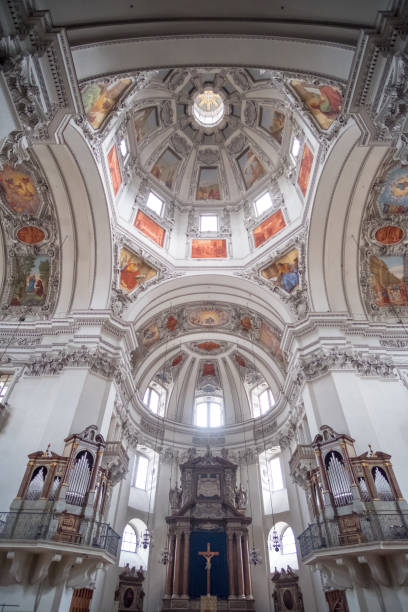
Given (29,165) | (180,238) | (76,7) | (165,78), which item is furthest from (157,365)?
(76,7)

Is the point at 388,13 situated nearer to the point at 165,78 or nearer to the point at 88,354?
the point at 88,354

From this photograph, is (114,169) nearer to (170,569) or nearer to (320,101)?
(320,101)

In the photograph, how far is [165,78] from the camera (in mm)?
17141

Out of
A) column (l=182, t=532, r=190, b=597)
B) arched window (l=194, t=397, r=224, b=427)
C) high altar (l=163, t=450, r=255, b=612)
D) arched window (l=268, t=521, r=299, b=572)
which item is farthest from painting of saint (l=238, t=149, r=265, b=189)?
column (l=182, t=532, r=190, b=597)

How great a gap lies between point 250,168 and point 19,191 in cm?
1150

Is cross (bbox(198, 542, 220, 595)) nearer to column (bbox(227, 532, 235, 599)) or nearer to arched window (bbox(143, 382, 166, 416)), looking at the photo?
column (bbox(227, 532, 235, 599))

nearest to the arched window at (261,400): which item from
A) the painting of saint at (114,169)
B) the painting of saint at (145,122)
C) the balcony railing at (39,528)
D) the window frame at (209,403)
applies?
the window frame at (209,403)

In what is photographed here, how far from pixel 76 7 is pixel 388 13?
17.5ft

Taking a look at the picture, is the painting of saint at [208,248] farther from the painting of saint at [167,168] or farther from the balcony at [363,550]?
the balcony at [363,550]

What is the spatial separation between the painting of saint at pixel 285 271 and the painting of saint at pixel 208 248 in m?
2.64

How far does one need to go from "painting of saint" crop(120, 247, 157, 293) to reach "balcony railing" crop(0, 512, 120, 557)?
8.60 m

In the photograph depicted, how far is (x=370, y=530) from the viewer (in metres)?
8.56

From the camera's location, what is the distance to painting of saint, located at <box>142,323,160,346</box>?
17266 mm

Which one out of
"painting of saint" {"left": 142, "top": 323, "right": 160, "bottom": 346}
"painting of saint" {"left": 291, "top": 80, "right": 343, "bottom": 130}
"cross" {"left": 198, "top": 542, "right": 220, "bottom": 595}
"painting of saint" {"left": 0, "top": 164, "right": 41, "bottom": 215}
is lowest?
"cross" {"left": 198, "top": 542, "right": 220, "bottom": 595}
